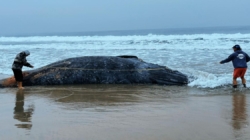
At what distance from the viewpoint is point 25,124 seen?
5.31 meters

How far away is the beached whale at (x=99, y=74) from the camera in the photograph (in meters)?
10.0

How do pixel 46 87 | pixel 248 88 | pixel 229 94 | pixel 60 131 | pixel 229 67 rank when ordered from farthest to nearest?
pixel 229 67
pixel 46 87
pixel 248 88
pixel 229 94
pixel 60 131

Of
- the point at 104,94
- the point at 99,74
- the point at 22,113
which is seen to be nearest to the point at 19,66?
the point at 99,74

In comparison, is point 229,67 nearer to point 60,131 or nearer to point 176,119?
point 176,119

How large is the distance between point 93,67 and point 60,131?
5482 millimetres

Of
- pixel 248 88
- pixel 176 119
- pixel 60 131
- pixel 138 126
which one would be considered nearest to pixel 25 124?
pixel 60 131

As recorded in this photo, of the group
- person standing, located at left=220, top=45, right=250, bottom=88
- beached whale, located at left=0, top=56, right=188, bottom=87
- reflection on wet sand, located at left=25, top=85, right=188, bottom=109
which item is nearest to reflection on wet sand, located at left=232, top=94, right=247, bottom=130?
person standing, located at left=220, top=45, right=250, bottom=88

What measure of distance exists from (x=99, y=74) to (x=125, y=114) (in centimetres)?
441

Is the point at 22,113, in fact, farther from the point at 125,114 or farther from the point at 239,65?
the point at 239,65

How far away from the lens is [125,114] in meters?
5.92

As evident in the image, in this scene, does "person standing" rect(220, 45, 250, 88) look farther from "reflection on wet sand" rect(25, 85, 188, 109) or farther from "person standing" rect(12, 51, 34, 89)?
"person standing" rect(12, 51, 34, 89)

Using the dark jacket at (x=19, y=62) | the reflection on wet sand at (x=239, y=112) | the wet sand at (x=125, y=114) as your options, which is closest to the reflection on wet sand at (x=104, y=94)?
the wet sand at (x=125, y=114)

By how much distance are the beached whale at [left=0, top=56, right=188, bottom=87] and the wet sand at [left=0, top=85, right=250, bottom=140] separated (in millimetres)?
930

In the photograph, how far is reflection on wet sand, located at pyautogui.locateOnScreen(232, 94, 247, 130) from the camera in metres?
5.11
